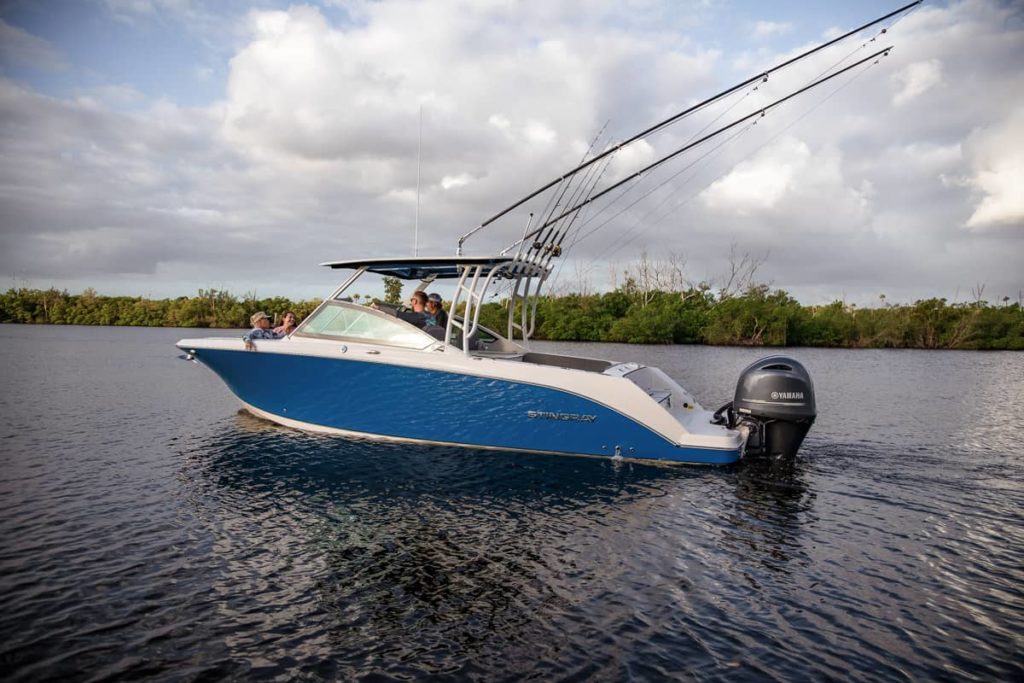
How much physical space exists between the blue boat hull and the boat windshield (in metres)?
0.60

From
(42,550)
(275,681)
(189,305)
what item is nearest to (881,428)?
(275,681)

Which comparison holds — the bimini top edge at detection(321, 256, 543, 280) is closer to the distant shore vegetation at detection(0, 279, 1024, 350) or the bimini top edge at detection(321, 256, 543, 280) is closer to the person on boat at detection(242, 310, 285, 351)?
the person on boat at detection(242, 310, 285, 351)

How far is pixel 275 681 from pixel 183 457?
651 centimetres

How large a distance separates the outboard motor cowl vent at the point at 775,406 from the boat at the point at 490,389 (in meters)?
0.01

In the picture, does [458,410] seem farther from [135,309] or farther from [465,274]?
[135,309]

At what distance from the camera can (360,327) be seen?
9578 millimetres

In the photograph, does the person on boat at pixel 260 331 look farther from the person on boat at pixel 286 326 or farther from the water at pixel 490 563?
the water at pixel 490 563

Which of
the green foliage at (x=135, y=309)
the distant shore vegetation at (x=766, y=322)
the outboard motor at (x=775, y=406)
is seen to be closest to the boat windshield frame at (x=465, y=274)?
the outboard motor at (x=775, y=406)

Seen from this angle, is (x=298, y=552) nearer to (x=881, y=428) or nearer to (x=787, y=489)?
(x=787, y=489)

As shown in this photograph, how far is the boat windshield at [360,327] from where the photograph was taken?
930 cm

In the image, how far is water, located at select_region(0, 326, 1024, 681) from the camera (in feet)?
13.0

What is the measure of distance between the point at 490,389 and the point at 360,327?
246 cm

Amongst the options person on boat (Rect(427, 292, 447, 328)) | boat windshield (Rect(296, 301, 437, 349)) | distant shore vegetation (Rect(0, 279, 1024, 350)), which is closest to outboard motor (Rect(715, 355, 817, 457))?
boat windshield (Rect(296, 301, 437, 349))

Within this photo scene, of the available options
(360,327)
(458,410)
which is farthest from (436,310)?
(458,410)
